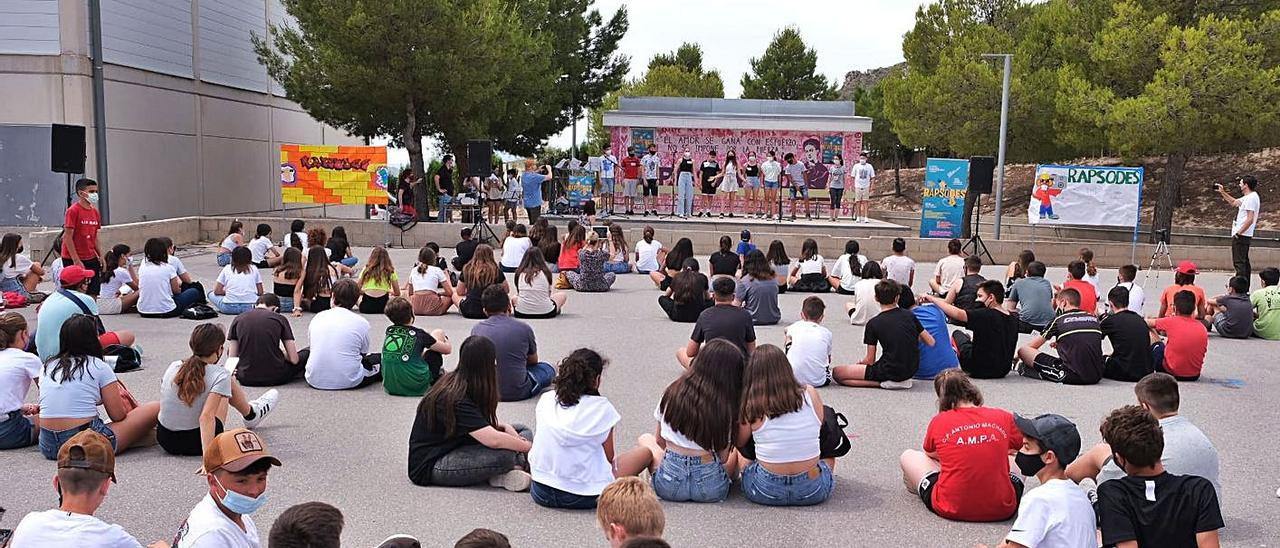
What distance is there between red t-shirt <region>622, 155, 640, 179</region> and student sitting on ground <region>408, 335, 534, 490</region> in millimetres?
23037

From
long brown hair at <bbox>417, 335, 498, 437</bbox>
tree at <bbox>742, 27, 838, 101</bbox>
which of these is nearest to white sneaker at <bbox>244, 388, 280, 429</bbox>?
long brown hair at <bbox>417, 335, 498, 437</bbox>

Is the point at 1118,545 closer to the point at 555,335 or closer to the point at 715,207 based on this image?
the point at 555,335

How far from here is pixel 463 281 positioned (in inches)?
556

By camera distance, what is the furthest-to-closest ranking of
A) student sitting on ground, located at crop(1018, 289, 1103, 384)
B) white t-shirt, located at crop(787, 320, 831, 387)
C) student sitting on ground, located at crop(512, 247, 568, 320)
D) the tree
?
the tree < student sitting on ground, located at crop(512, 247, 568, 320) < student sitting on ground, located at crop(1018, 289, 1103, 384) < white t-shirt, located at crop(787, 320, 831, 387)

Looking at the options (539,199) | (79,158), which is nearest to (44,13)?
(79,158)

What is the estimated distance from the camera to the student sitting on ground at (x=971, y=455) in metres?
5.82

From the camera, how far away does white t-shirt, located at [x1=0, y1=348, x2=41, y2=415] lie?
22.6 ft

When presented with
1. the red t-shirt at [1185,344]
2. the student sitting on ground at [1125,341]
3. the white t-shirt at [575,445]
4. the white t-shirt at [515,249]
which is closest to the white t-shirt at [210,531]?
the white t-shirt at [575,445]

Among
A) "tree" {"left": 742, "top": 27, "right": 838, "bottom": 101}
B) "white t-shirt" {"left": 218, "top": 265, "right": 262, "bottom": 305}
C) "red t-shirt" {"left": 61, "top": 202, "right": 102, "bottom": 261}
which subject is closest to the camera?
"white t-shirt" {"left": 218, "top": 265, "right": 262, "bottom": 305}

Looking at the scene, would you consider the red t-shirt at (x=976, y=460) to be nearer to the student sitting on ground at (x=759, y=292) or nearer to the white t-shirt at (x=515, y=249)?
the student sitting on ground at (x=759, y=292)

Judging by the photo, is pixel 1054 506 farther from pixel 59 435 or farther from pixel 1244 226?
pixel 1244 226

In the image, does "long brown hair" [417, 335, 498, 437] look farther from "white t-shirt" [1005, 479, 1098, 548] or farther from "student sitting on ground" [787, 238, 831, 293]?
"student sitting on ground" [787, 238, 831, 293]

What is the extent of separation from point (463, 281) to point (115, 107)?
16235 millimetres

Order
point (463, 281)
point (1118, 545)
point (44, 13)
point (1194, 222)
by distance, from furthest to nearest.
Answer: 1. point (1194, 222)
2. point (44, 13)
3. point (463, 281)
4. point (1118, 545)
